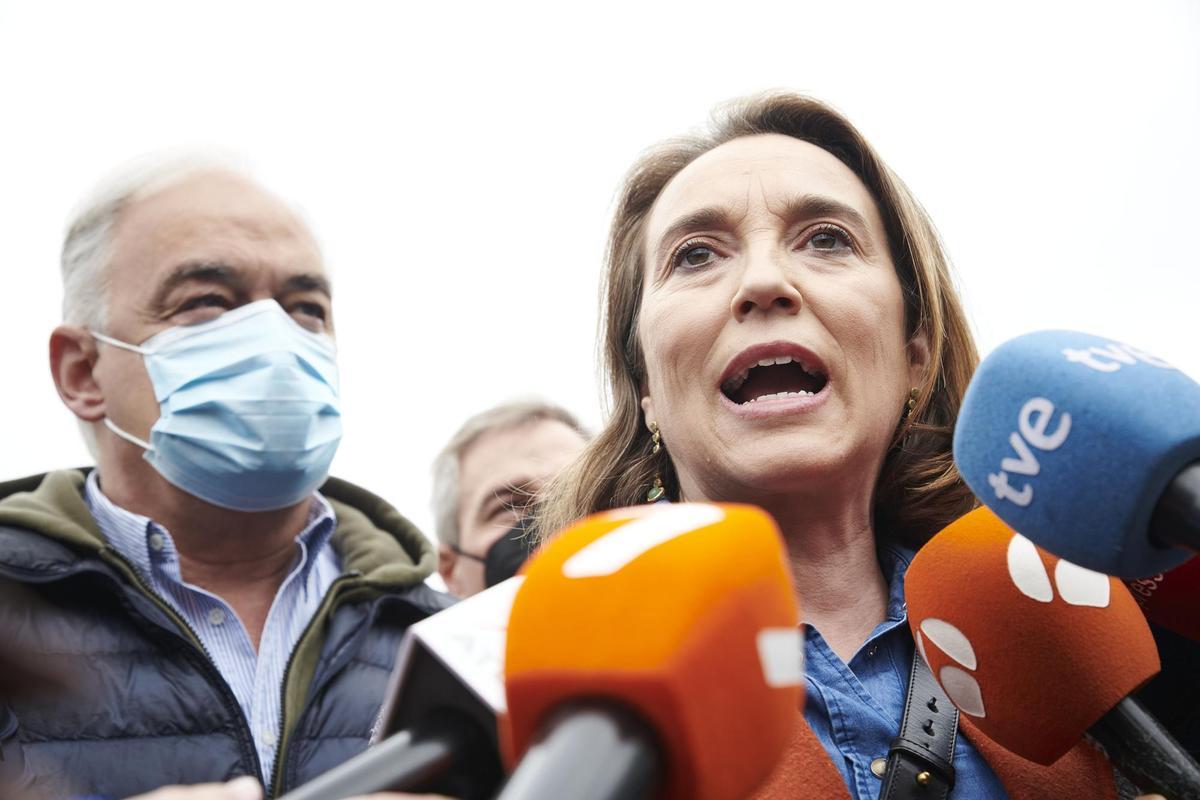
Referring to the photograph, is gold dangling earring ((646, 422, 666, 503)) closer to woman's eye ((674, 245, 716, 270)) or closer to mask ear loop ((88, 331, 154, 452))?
woman's eye ((674, 245, 716, 270))

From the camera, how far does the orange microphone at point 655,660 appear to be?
35.2 inches

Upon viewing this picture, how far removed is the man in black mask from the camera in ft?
16.8

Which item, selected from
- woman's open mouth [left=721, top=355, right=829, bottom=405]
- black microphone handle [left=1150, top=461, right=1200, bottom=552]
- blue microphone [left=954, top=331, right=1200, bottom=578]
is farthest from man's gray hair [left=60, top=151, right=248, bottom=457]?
black microphone handle [left=1150, top=461, right=1200, bottom=552]

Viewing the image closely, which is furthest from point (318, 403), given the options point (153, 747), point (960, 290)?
point (960, 290)

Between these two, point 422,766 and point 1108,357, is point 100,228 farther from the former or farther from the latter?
point 1108,357

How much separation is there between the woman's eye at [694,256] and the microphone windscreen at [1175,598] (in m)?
1.19

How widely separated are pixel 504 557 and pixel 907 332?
262 cm

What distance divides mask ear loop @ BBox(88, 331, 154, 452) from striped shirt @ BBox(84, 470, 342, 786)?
6.6 inches

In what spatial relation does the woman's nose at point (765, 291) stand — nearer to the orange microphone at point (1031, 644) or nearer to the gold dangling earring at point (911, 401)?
the gold dangling earring at point (911, 401)

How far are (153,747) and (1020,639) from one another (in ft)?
6.63

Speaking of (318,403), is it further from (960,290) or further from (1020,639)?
(1020,639)

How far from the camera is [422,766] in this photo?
1.02 m

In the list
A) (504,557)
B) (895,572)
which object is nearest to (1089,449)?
(895,572)

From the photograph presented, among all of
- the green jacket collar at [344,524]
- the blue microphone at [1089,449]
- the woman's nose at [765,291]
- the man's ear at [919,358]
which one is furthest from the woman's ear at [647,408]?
the blue microphone at [1089,449]
